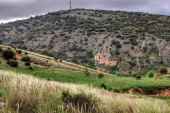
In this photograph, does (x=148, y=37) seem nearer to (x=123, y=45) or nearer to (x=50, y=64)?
(x=123, y=45)

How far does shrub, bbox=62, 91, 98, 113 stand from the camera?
1433 cm

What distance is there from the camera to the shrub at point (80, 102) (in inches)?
564

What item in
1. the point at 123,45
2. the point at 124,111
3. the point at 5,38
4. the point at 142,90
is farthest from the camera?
the point at 5,38

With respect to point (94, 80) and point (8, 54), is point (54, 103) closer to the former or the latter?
point (94, 80)

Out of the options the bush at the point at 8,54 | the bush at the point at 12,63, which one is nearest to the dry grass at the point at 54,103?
the bush at the point at 12,63

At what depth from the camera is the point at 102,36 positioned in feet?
438

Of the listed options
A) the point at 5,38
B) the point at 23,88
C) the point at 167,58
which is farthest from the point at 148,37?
the point at 23,88

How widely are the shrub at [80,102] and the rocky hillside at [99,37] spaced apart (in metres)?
80.3

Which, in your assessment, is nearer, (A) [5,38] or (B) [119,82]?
(B) [119,82]

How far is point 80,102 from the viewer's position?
49.5 feet

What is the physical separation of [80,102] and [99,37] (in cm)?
11812

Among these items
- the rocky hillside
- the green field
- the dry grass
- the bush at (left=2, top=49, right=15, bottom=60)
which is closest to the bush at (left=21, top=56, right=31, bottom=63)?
the bush at (left=2, top=49, right=15, bottom=60)

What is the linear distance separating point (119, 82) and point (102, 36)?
86478 millimetres

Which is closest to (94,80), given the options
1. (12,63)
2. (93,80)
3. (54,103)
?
(93,80)
